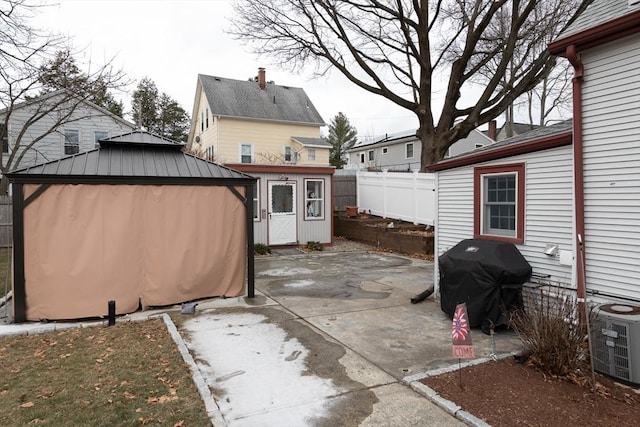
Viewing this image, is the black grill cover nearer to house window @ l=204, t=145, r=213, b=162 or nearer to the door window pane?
the door window pane

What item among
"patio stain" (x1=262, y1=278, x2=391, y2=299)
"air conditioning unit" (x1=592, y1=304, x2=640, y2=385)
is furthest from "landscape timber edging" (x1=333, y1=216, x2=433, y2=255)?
"air conditioning unit" (x1=592, y1=304, x2=640, y2=385)

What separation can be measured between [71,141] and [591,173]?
2227 centimetres

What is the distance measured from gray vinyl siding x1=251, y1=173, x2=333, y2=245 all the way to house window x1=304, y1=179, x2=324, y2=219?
123mm

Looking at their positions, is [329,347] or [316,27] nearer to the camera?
[329,347]

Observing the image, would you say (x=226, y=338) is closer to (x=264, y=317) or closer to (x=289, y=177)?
(x=264, y=317)

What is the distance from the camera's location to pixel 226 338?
546 cm

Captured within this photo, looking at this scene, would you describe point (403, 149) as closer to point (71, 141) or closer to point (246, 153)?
point (246, 153)

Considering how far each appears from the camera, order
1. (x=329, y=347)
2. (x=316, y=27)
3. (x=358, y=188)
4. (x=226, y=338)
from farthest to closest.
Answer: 1. (x=358, y=188)
2. (x=316, y=27)
3. (x=226, y=338)
4. (x=329, y=347)

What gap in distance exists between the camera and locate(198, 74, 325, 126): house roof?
22750mm

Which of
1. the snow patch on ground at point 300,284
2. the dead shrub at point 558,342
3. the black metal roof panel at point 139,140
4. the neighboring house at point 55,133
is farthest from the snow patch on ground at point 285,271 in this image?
the neighboring house at point 55,133

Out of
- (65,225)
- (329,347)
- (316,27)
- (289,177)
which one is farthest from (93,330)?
(316,27)

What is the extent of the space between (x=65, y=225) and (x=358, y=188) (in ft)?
44.8

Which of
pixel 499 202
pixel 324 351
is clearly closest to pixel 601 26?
pixel 499 202

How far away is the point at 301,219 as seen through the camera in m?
14.8
